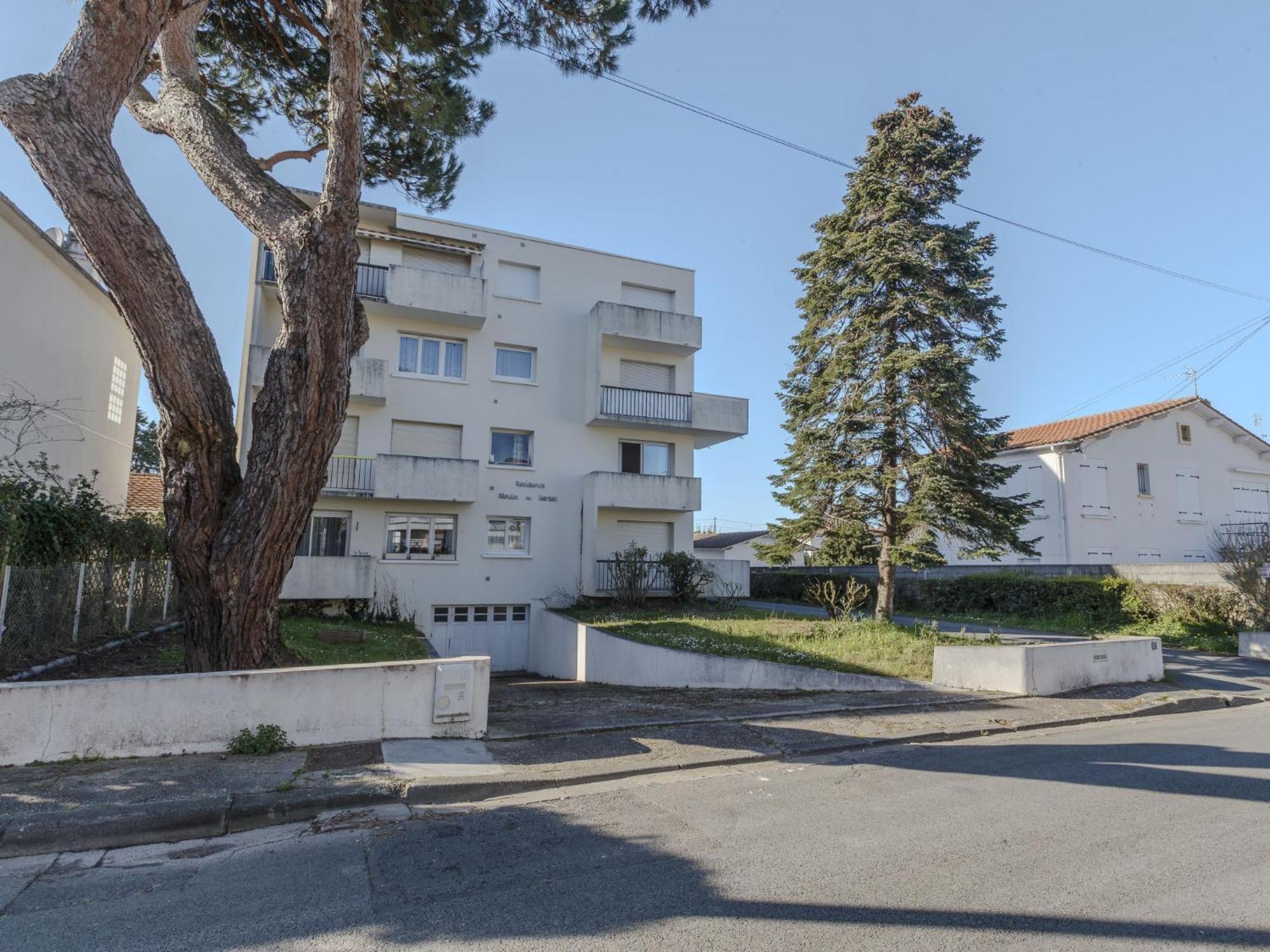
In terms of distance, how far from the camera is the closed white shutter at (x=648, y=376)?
935 inches

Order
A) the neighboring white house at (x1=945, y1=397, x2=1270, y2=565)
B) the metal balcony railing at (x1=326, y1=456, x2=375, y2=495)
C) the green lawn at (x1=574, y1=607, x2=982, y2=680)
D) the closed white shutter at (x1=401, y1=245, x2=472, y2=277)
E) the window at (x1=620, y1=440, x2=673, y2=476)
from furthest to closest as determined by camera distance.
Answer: the neighboring white house at (x1=945, y1=397, x2=1270, y2=565), the window at (x1=620, y1=440, x2=673, y2=476), the closed white shutter at (x1=401, y1=245, x2=472, y2=277), the metal balcony railing at (x1=326, y1=456, x2=375, y2=495), the green lawn at (x1=574, y1=607, x2=982, y2=680)

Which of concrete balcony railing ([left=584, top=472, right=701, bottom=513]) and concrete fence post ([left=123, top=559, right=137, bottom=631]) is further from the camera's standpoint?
concrete balcony railing ([left=584, top=472, right=701, bottom=513])

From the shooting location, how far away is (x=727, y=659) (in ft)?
39.6

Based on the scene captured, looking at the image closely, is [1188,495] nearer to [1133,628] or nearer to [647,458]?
[1133,628]

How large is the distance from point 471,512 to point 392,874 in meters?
17.7

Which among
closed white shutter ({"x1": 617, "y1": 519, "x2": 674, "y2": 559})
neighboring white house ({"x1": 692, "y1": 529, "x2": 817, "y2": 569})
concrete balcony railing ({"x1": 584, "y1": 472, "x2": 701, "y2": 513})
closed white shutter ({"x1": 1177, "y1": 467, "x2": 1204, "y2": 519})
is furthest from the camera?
neighboring white house ({"x1": 692, "y1": 529, "x2": 817, "y2": 569})

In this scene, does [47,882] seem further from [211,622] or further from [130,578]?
[130,578]

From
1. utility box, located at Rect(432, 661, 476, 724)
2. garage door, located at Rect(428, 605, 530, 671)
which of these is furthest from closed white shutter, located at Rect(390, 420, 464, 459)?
utility box, located at Rect(432, 661, 476, 724)

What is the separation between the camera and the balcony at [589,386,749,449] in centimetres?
2261

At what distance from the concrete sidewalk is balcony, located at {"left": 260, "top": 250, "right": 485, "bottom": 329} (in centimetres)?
1388

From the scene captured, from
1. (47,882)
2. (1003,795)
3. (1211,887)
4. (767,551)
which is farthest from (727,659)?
(47,882)

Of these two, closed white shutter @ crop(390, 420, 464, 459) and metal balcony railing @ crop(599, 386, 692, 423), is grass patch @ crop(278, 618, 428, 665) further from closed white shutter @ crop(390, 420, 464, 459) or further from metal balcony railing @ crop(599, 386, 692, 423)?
metal balcony railing @ crop(599, 386, 692, 423)

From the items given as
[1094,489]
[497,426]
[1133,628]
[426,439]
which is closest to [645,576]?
[497,426]

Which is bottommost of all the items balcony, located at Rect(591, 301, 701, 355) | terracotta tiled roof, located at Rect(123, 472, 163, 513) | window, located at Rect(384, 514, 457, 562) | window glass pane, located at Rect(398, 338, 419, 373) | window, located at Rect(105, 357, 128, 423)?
window, located at Rect(384, 514, 457, 562)
